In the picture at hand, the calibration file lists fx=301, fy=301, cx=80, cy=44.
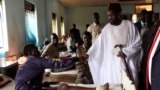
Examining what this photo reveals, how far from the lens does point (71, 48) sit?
18.9ft

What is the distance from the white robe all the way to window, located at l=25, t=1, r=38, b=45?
3948mm

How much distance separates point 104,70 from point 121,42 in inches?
17.6

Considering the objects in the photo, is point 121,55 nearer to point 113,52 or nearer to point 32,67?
point 113,52

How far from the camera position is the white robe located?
3455 millimetres

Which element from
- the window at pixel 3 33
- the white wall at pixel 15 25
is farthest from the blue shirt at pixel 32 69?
the white wall at pixel 15 25

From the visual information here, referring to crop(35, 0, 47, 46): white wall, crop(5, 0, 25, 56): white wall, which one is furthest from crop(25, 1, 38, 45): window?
crop(5, 0, 25, 56): white wall

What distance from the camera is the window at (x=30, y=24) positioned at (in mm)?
7695

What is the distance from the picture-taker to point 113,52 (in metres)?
3.54

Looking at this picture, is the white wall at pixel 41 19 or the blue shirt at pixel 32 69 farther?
the white wall at pixel 41 19

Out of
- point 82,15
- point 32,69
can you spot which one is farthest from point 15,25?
point 82,15

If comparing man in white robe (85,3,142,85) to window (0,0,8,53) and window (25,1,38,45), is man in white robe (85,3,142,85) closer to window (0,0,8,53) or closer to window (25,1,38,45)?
window (0,0,8,53)

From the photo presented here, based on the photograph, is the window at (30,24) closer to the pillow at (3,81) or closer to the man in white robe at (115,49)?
the pillow at (3,81)

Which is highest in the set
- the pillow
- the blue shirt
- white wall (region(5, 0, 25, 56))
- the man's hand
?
white wall (region(5, 0, 25, 56))

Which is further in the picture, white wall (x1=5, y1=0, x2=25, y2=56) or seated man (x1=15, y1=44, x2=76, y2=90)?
white wall (x1=5, y1=0, x2=25, y2=56)
